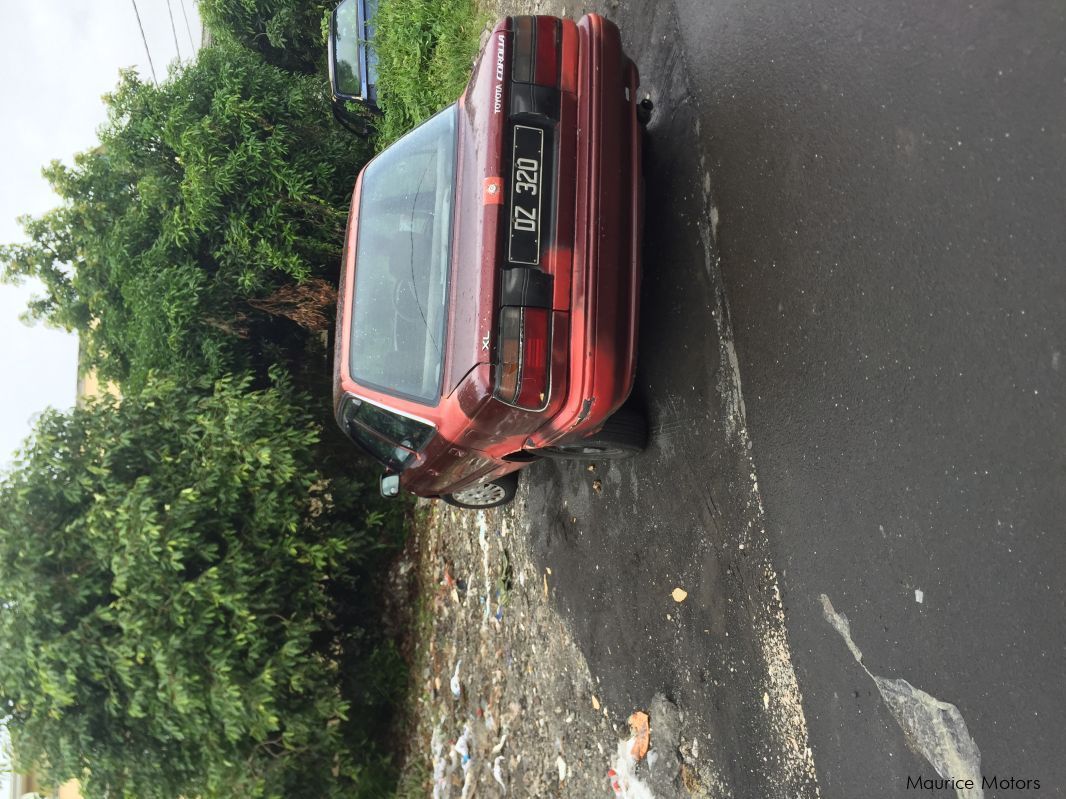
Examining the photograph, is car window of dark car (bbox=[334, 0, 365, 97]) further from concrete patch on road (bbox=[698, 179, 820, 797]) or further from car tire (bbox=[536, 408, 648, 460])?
concrete patch on road (bbox=[698, 179, 820, 797])

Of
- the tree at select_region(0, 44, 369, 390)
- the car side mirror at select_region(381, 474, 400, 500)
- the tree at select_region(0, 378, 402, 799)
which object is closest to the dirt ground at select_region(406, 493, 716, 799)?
the tree at select_region(0, 378, 402, 799)

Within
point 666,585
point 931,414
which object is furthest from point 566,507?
point 931,414

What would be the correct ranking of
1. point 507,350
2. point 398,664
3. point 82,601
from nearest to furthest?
point 507,350, point 82,601, point 398,664

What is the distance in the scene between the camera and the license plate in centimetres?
337

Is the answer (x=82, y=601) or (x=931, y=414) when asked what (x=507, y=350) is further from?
(x=82, y=601)

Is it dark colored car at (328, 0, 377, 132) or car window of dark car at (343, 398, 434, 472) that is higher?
dark colored car at (328, 0, 377, 132)

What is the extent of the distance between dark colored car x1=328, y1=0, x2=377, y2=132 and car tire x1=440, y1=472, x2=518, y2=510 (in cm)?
486

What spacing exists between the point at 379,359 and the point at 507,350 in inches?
45.3

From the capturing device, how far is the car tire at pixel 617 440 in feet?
13.0

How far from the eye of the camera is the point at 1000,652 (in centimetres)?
235

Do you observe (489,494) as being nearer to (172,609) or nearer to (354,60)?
(172,609)

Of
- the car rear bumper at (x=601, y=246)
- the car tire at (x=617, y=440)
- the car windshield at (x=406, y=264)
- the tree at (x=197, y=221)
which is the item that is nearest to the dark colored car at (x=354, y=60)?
the tree at (x=197, y=221)

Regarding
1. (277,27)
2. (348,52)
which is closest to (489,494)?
(348,52)

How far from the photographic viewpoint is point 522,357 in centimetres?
329
